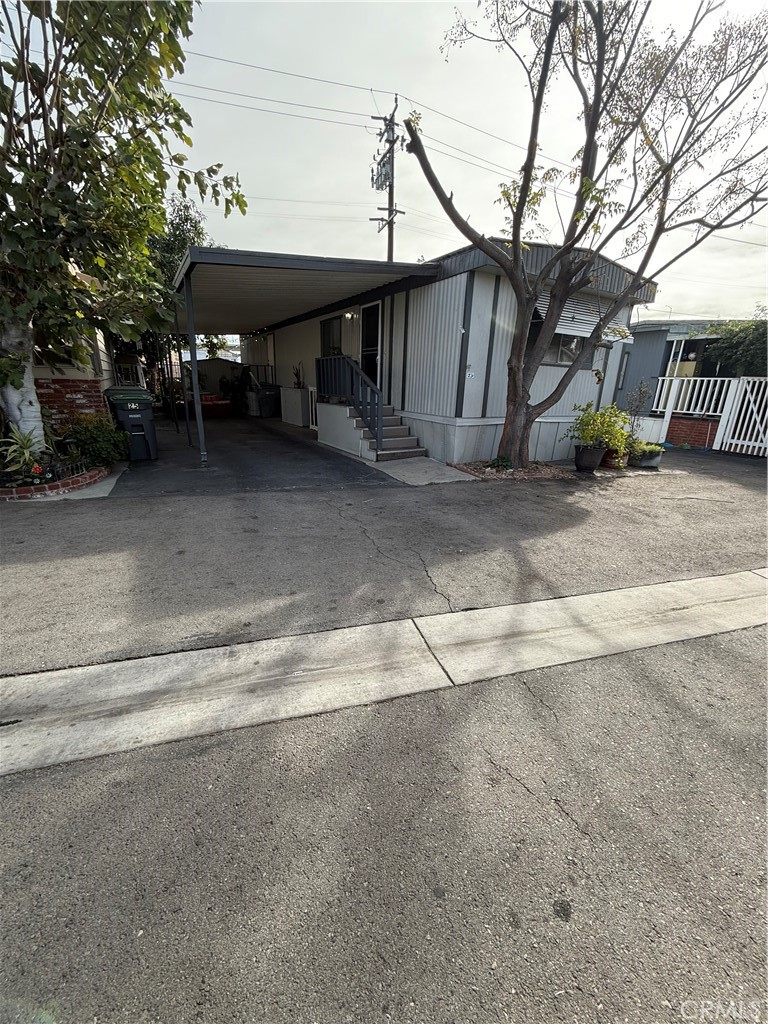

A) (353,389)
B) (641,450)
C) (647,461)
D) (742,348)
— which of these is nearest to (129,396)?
(353,389)

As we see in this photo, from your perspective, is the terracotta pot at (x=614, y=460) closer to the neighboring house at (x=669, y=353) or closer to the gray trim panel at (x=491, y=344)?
the gray trim panel at (x=491, y=344)

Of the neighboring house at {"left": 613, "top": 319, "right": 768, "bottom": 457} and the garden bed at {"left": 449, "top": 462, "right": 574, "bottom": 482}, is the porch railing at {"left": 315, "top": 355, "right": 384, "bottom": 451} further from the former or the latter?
the neighboring house at {"left": 613, "top": 319, "right": 768, "bottom": 457}

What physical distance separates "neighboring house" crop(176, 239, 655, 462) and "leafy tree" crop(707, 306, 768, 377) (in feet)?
16.7

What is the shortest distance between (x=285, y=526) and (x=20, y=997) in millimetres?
3583

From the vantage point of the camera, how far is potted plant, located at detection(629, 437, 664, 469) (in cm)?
823

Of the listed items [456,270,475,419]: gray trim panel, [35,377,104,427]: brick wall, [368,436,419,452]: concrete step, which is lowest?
[368,436,419,452]: concrete step

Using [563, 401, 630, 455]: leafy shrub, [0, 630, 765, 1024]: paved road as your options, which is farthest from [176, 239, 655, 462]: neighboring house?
[0, 630, 765, 1024]: paved road

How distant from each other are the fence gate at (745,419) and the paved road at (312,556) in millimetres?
5063

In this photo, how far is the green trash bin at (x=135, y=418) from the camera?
6945mm

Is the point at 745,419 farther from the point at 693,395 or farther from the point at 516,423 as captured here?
the point at 516,423

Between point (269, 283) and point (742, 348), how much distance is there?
1281cm

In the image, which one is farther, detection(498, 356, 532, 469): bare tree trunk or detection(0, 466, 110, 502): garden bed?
detection(498, 356, 532, 469): bare tree trunk

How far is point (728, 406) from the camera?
10.4 meters

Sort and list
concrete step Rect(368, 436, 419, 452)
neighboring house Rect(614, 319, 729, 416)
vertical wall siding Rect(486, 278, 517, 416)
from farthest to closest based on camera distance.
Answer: neighboring house Rect(614, 319, 729, 416) → concrete step Rect(368, 436, 419, 452) → vertical wall siding Rect(486, 278, 517, 416)
